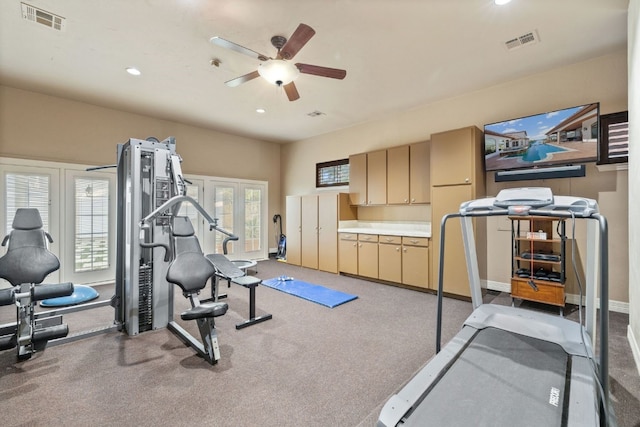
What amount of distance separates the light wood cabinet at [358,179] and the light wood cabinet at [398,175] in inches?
21.8

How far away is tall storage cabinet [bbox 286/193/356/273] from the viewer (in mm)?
5996

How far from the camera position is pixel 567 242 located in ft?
Result: 12.1

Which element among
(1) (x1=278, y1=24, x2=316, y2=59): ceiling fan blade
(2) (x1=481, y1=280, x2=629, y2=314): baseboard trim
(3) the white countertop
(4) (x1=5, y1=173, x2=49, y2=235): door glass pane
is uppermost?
(1) (x1=278, y1=24, x2=316, y2=59): ceiling fan blade

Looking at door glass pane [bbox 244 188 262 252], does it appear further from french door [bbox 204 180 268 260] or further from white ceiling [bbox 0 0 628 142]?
white ceiling [bbox 0 0 628 142]

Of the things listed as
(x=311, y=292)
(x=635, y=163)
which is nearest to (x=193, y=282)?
(x=311, y=292)

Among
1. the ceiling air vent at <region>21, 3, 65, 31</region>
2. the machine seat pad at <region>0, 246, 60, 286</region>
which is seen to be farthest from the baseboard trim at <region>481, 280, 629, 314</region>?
the ceiling air vent at <region>21, 3, 65, 31</region>

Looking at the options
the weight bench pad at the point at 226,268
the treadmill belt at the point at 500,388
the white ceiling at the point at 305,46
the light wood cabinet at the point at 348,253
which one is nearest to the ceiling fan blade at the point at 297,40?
the white ceiling at the point at 305,46

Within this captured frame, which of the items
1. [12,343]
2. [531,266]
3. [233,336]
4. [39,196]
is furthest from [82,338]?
[531,266]

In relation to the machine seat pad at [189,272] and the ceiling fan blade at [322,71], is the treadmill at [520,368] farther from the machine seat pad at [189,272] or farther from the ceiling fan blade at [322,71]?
the machine seat pad at [189,272]

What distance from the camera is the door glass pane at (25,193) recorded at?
430 centimetres

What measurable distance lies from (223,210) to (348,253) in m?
3.08

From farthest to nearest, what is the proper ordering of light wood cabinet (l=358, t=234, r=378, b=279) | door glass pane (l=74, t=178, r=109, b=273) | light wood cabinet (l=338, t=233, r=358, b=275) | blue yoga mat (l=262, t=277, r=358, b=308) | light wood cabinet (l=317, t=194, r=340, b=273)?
1. light wood cabinet (l=317, t=194, r=340, b=273)
2. light wood cabinet (l=338, t=233, r=358, b=275)
3. light wood cabinet (l=358, t=234, r=378, b=279)
4. door glass pane (l=74, t=178, r=109, b=273)
5. blue yoga mat (l=262, t=277, r=358, b=308)

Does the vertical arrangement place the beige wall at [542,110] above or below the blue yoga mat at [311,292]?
above

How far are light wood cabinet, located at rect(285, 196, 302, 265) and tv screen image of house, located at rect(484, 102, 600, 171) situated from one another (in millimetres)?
3948
